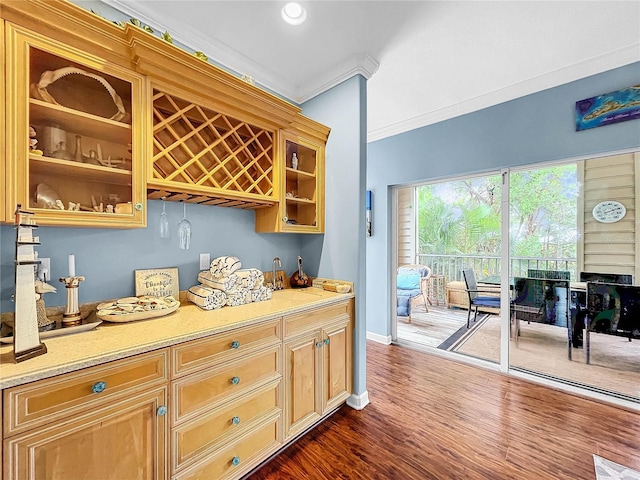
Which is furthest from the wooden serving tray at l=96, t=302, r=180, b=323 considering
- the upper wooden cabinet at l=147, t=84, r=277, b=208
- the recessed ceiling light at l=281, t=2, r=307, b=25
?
the recessed ceiling light at l=281, t=2, r=307, b=25

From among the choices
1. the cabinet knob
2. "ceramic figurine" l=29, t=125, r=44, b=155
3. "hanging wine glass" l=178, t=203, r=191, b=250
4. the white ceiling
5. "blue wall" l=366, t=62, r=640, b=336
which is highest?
the white ceiling

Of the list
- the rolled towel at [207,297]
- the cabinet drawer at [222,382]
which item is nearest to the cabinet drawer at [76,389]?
the cabinet drawer at [222,382]

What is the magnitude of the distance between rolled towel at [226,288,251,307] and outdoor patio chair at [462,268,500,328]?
3007 millimetres

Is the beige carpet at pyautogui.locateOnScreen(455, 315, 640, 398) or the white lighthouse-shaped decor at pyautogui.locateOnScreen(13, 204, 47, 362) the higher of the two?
the white lighthouse-shaped decor at pyautogui.locateOnScreen(13, 204, 47, 362)

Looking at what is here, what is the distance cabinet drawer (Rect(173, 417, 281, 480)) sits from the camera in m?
1.31

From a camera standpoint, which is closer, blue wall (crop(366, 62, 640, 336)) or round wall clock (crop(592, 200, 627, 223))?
blue wall (crop(366, 62, 640, 336))

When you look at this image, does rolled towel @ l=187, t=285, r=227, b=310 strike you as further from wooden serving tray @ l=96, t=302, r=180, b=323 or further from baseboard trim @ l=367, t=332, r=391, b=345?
baseboard trim @ l=367, t=332, r=391, b=345

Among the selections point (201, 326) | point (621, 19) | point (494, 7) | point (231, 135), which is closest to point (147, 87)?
point (231, 135)

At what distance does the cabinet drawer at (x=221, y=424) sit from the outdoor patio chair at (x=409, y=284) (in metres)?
2.71

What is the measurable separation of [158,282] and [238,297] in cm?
51

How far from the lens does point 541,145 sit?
8.22ft

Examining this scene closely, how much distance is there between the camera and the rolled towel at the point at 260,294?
6.09 ft

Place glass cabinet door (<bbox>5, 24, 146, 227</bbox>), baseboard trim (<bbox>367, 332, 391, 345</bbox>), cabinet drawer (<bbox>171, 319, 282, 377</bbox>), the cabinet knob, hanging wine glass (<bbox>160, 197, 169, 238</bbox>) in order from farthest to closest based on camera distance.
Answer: baseboard trim (<bbox>367, 332, 391, 345</bbox>) < hanging wine glass (<bbox>160, 197, 169, 238</bbox>) < cabinet drawer (<bbox>171, 319, 282, 377</bbox>) < glass cabinet door (<bbox>5, 24, 146, 227</bbox>) < the cabinet knob

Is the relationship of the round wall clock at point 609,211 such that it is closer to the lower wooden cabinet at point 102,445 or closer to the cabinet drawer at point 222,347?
the cabinet drawer at point 222,347
